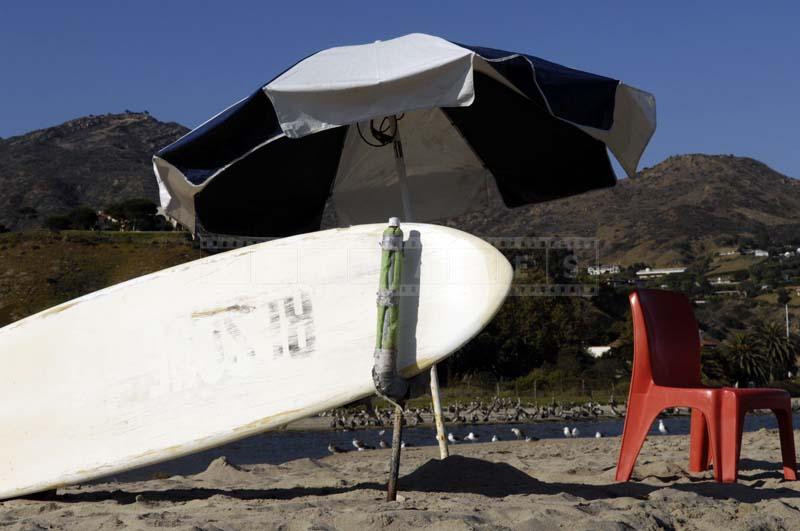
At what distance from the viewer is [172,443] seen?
13.3ft

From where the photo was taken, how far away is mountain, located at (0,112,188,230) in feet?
339

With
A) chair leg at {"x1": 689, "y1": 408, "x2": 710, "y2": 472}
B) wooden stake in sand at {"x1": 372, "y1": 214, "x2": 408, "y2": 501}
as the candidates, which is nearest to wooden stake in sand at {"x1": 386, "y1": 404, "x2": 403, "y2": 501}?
wooden stake in sand at {"x1": 372, "y1": 214, "x2": 408, "y2": 501}

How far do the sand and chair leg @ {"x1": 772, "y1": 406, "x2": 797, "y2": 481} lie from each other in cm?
9

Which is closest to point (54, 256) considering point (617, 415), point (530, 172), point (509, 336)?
point (509, 336)

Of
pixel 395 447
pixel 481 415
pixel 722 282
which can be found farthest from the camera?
pixel 722 282

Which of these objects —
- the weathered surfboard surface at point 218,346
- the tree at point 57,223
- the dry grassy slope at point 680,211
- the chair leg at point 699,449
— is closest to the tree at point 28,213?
the tree at point 57,223

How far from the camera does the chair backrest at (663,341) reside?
15.0ft

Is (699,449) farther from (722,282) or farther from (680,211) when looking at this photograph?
(680,211)

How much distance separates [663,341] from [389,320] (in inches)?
66.5

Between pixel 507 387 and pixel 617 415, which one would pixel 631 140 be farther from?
pixel 507 387

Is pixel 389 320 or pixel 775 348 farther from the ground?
pixel 389 320

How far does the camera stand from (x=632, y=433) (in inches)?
181

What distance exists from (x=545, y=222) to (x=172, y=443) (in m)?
70.1

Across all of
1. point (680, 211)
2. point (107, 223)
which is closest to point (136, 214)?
point (107, 223)
